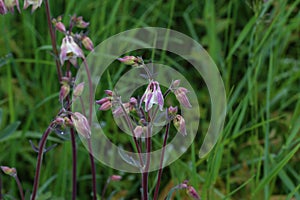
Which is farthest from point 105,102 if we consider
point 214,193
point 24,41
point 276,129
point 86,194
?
point 24,41

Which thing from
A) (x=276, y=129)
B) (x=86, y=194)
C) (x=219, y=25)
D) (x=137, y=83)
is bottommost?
(x=86, y=194)

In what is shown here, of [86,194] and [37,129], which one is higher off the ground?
[37,129]

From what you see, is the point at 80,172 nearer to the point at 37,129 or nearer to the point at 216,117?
the point at 37,129

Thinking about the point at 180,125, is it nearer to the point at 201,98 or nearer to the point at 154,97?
the point at 154,97

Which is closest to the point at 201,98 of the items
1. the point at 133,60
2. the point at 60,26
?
the point at 60,26

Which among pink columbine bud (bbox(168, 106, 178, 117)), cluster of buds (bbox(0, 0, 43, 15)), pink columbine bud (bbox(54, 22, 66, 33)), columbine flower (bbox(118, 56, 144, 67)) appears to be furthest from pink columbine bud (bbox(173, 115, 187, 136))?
cluster of buds (bbox(0, 0, 43, 15))

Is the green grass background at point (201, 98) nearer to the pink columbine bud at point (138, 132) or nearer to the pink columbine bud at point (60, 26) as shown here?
the pink columbine bud at point (60, 26)

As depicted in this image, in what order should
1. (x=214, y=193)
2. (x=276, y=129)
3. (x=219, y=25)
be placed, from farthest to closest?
(x=219, y=25) → (x=276, y=129) → (x=214, y=193)

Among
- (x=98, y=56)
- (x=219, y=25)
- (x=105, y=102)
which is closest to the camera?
(x=105, y=102)

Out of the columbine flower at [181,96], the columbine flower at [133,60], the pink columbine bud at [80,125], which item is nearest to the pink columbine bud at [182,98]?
the columbine flower at [181,96]
